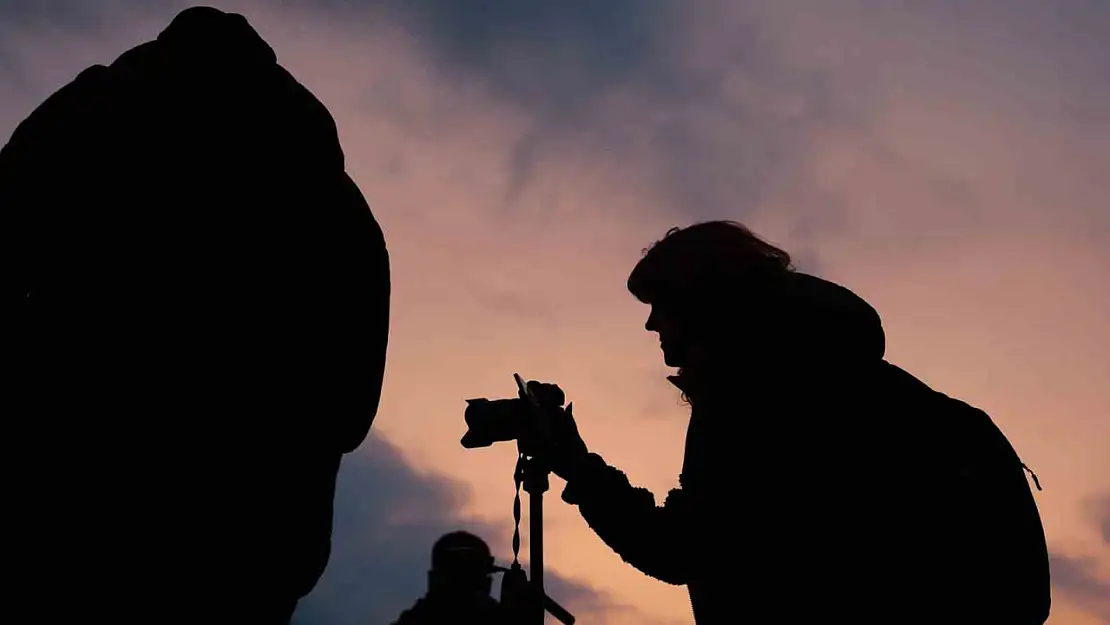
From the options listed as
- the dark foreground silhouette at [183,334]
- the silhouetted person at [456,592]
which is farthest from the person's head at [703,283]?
the silhouetted person at [456,592]

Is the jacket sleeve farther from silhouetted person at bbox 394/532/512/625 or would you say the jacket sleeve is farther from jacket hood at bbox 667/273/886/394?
silhouetted person at bbox 394/532/512/625

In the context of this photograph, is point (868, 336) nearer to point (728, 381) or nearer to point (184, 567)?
point (728, 381)

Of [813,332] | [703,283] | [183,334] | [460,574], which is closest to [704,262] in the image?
[703,283]

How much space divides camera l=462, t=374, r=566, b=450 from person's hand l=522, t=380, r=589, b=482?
4 centimetres

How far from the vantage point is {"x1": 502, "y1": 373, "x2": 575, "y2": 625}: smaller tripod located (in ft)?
13.3

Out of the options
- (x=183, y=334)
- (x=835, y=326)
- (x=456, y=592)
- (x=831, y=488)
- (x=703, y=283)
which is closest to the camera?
(x=183, y=334)

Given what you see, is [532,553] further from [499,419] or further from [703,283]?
[703,283]

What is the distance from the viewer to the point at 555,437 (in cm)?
450

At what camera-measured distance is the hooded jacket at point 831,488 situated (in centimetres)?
324

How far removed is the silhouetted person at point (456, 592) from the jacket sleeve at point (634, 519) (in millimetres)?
1662

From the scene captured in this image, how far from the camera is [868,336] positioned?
3629mm

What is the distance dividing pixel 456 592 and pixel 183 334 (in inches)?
165

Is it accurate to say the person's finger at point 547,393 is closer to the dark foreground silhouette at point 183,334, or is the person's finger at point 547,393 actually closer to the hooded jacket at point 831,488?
the hooded jacket at point 831,488

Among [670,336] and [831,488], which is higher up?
[670,336]
